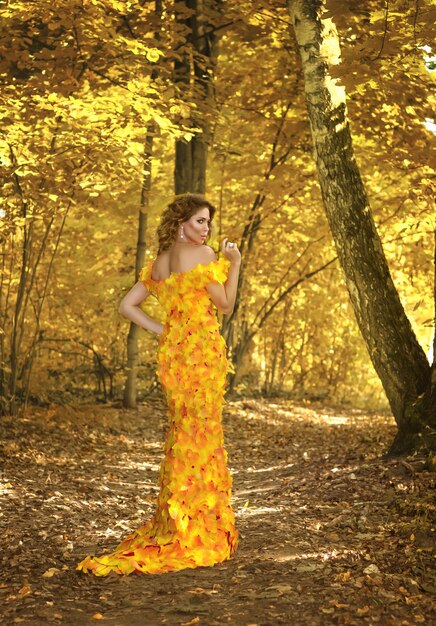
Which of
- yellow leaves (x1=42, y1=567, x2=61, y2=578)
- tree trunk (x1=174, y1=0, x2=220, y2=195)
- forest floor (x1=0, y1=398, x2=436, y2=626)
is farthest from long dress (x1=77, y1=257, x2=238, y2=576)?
tree trunk (x1=174, y1=0, x2=220, y2=195)

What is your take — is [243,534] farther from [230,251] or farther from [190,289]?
[230,251]

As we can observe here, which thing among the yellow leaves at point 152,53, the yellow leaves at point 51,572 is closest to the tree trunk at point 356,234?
the yellow leaves at point 152,53

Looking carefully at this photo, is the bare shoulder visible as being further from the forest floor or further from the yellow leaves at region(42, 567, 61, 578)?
the yellow leaves at region(42, 567, 61, 578)

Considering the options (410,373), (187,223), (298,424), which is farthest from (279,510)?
(298,424)

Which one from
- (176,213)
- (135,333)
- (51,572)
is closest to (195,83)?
(135,333)

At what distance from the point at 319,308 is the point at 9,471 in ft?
28.5

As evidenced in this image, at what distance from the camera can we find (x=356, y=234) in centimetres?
641

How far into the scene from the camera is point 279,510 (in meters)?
5.92

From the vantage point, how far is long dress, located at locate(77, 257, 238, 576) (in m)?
4.57

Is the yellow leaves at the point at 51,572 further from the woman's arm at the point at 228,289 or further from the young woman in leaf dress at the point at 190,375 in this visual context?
the woman's arm at the point at 228,289

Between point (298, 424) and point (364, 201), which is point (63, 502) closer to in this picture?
point (364, 201)

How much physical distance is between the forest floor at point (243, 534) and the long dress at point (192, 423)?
0.27m

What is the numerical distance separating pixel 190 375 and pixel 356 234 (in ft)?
7.93

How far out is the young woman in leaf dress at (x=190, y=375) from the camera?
457 cm
